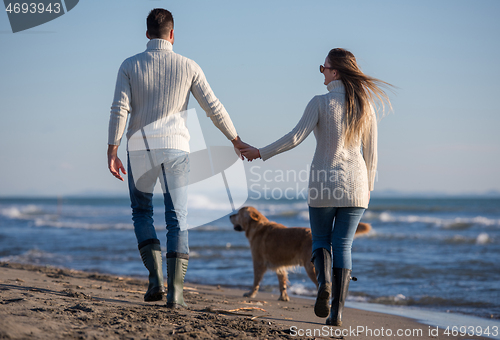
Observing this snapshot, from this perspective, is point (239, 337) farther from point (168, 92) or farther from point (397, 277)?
point (397, 277)

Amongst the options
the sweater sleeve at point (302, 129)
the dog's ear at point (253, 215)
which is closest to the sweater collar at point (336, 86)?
the sweater sleeve at point (302, 129)

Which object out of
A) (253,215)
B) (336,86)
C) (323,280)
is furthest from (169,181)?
(253,215)

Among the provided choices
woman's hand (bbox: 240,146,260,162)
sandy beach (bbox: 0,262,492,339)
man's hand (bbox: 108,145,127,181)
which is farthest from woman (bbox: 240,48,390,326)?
man's hand (bbox: 108,145,127,181)

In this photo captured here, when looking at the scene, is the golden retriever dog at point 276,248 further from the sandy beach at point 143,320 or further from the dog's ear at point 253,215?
the sandy beach at point 143,320

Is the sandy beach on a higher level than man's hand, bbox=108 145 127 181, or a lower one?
lower

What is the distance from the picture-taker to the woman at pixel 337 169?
9.12 feet

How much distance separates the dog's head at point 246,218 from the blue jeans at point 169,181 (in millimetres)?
2655

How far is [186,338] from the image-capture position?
79.0 inches

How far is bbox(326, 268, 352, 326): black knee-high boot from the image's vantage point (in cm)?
278

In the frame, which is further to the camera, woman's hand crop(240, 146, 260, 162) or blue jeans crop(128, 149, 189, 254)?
woman's hand crop(240, 146, 260, 162)

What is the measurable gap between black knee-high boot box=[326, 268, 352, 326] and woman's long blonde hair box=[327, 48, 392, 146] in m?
0.88

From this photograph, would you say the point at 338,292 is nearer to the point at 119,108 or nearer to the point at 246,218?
the point at 119,108

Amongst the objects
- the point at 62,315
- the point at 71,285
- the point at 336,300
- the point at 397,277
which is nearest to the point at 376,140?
the point at 336,300

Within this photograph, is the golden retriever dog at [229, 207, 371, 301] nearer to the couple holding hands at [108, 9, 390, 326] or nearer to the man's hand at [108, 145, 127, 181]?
the couple holding hands at [108, 9, 390, 326]
